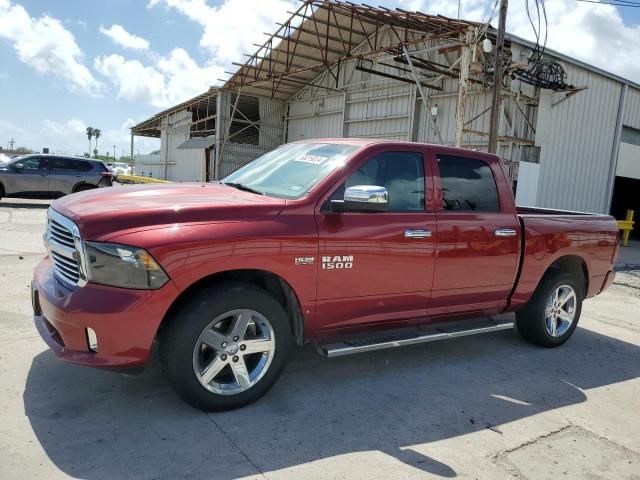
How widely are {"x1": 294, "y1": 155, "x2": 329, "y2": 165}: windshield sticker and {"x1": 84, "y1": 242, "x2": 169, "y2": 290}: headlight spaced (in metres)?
1.64

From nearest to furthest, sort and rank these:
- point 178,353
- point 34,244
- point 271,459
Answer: point 271,459, point 178,353, point 34,244

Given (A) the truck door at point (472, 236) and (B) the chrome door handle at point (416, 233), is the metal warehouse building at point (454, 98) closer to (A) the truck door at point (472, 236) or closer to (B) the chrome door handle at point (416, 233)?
(A) the truck door at point (472, 236)

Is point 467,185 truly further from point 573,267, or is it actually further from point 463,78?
point 463,78

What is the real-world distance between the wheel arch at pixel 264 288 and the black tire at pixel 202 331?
5cm

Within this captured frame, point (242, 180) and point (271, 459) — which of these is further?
point (242, 180)

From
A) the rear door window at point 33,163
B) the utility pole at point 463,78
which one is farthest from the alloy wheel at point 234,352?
the rear door window at point 33,163

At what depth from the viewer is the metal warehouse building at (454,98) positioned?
1480 centimetres

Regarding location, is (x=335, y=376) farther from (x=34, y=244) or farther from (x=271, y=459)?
(x=34, y=244)

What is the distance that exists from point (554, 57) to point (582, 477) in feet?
48.1

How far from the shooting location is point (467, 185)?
15.6 ft

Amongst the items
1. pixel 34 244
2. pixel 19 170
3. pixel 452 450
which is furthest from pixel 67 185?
pixel 452 450

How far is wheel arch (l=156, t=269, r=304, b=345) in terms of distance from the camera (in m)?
3.37

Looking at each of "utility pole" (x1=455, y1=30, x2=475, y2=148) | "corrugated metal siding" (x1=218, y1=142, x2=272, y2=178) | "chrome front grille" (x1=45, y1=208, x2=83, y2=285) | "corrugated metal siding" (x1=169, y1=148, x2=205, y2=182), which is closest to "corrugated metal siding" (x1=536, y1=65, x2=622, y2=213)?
"utility pole" (x1=455, y1=30, x2=475, y2=148)

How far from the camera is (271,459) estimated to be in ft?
9.95
